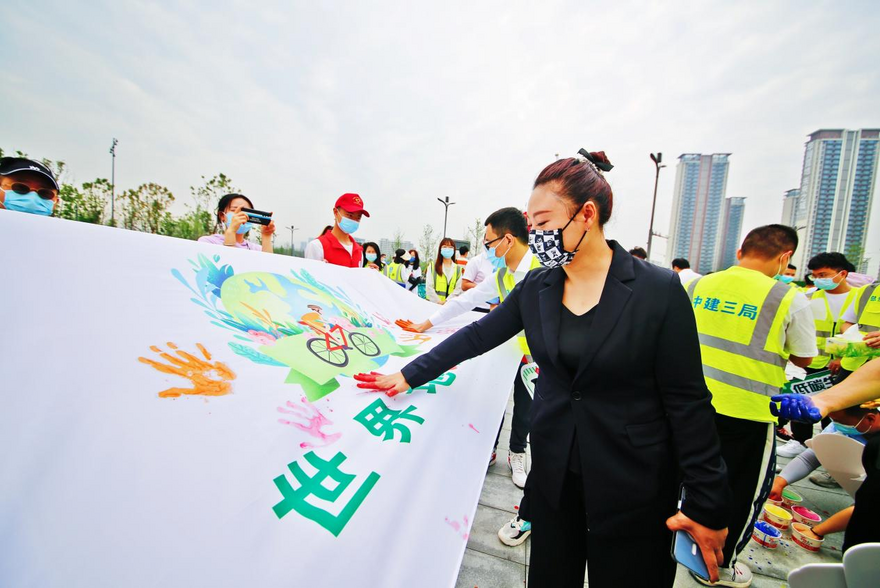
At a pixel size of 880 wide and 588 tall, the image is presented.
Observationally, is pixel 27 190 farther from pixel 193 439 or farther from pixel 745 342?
pixel 745 342

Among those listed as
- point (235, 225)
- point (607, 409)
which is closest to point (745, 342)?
point (607, 409)

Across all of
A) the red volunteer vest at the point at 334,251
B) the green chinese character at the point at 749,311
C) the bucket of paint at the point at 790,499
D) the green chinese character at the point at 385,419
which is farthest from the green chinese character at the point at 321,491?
the bucket of paint at the point at 790,499

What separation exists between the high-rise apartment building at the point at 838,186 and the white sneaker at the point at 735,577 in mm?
40159

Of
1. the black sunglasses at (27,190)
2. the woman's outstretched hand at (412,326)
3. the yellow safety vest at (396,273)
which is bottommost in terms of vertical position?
the woman's outstretched hand at (412,326)

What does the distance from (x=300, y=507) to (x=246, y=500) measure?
14 cm

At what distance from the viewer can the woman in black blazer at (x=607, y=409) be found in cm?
108

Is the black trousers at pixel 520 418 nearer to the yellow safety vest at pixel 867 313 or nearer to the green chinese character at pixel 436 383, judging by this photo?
the green chinese character at pixel 436 383

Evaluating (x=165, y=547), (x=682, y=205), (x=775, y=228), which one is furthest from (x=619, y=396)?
(x=682, y=205)

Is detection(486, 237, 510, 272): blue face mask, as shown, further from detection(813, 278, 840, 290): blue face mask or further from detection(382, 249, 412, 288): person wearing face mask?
detection(382, 249, 412, 288): person wearing face mask

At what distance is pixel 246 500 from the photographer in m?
0.92

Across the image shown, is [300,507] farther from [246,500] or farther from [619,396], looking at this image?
[619,396]

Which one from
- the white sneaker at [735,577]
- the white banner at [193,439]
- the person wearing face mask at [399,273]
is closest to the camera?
the white banner at [193,439]

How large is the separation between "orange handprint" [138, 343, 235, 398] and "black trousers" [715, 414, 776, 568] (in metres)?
2.34

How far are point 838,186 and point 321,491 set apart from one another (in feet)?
154
